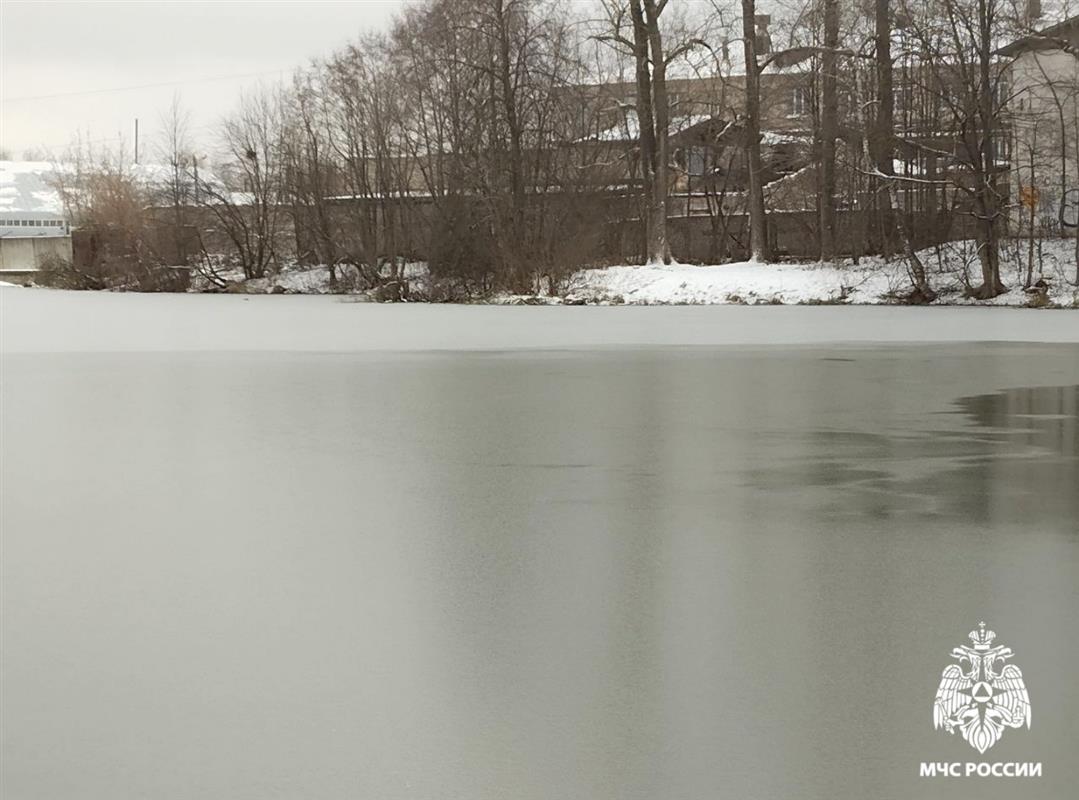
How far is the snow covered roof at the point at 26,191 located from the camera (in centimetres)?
11231

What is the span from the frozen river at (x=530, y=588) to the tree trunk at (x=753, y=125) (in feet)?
95.7

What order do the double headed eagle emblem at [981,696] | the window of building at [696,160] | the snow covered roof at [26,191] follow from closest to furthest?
the double headed eagle emblem at [981,696] → the window of building at [696,160] → the snow covered roof at [26,191]

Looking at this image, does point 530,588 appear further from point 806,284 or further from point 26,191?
point 26,191

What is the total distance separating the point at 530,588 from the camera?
659cm

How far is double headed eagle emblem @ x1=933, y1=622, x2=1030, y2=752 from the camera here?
4.60 metres

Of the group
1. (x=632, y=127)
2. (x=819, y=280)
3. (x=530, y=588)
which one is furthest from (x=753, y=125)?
(x=530, y=588)

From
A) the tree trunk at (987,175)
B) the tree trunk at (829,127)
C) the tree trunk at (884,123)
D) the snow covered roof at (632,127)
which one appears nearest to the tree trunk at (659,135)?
the snow covered roof at (632,127)

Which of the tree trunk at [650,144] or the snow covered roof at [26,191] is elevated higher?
the snow covered roof at [26,191]

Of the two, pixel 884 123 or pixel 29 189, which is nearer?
pixel 884 123

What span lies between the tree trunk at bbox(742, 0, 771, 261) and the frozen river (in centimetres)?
2918

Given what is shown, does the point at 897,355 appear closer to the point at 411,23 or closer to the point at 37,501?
the point at 37,501

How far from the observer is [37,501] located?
919cm

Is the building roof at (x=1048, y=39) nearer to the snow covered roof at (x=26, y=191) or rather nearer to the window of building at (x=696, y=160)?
the window of building at (x=696, y=160)

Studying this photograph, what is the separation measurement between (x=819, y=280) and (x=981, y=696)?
3414 cm
